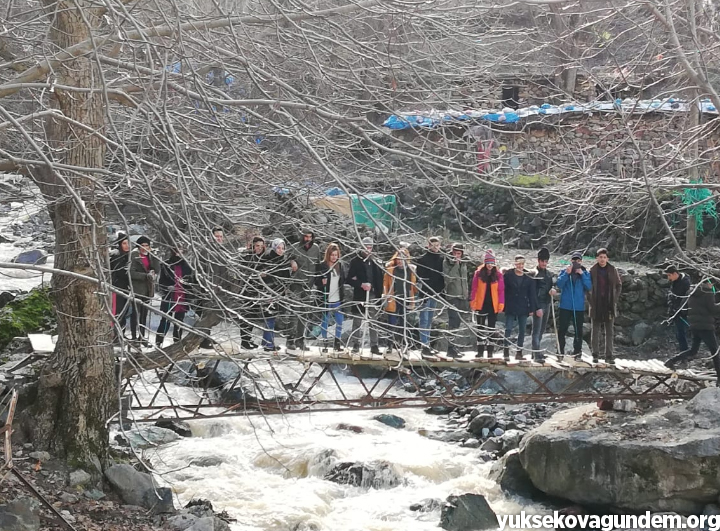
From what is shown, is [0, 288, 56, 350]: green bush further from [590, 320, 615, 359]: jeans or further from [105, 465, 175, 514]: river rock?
[590, 320, 615, 359]: jeans

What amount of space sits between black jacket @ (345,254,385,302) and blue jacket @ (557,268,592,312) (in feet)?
8.16

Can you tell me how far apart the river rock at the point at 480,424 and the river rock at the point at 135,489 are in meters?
5.83

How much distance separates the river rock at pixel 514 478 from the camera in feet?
35.6

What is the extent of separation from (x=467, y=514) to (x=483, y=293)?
282 cm

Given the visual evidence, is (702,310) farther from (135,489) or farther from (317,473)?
(135,489)

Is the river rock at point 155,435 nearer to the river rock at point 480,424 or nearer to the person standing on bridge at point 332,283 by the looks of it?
the person standing on bridge at point 332,283

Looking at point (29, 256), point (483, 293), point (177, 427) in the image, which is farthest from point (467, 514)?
point (29, 256)

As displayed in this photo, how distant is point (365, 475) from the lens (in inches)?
434

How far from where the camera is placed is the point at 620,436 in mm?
10445

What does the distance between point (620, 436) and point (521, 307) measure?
2063 mm

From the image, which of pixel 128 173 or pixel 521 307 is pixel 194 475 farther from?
pixel 128 173

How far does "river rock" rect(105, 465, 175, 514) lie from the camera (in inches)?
332

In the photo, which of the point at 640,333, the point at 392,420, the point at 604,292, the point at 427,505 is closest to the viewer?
the point at 427,505

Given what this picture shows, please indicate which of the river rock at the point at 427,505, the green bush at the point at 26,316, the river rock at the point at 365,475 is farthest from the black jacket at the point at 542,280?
the green bush at the point at 26,316
